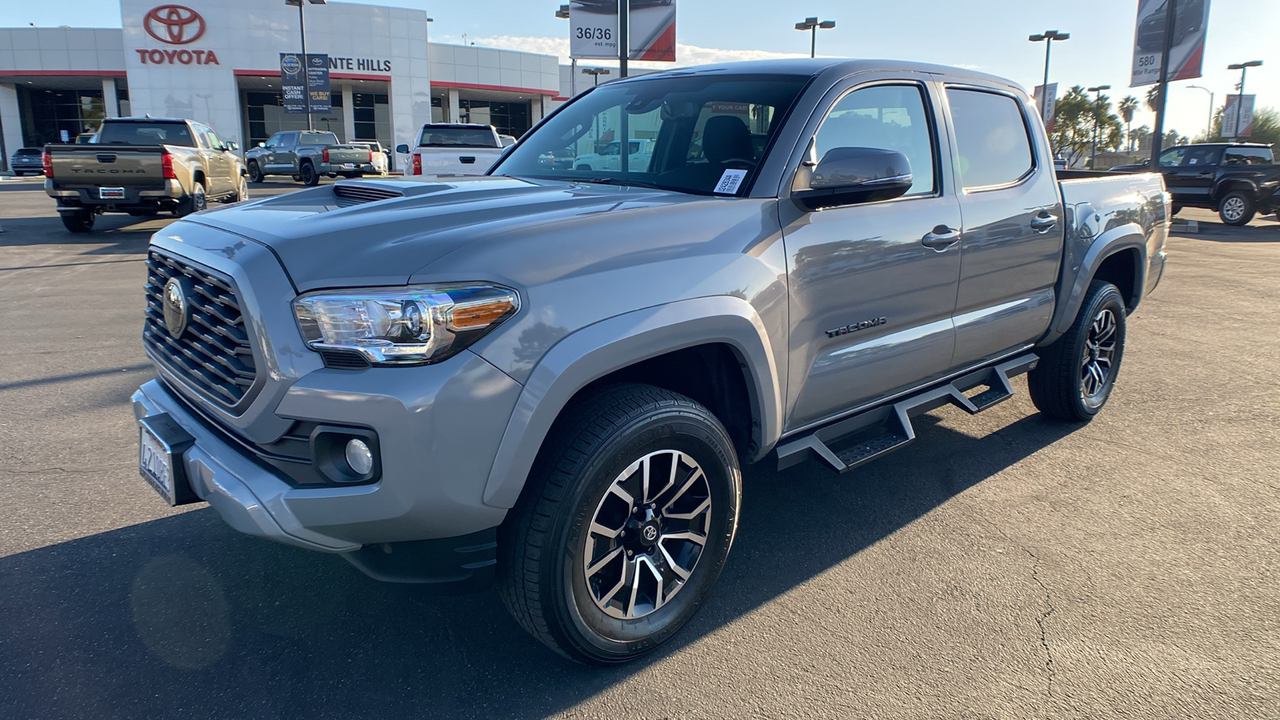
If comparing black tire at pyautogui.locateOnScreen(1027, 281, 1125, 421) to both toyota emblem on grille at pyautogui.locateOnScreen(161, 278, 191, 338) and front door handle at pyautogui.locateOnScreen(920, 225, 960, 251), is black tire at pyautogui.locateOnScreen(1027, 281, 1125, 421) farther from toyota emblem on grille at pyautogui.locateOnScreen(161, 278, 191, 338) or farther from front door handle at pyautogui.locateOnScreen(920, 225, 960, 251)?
toyota emblem on grille at pyautogui.locateOnScreen(161, 278, 191, 338)

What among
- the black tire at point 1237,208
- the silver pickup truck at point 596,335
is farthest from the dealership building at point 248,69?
the silver pickup truck at point 596,335

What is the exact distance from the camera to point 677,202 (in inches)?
112

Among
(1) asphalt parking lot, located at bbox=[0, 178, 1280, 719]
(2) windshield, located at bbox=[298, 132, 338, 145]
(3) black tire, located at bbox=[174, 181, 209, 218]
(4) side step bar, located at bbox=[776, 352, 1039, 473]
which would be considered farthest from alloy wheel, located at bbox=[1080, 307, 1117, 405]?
(2) windshield, located at bbox=[298, 132, 338, 145]

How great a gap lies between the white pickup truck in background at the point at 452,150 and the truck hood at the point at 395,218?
11316 millimetres

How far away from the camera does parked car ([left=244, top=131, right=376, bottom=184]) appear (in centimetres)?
2850

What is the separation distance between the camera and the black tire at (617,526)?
2.39m

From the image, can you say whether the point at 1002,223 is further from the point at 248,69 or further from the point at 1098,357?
the point at 248,69

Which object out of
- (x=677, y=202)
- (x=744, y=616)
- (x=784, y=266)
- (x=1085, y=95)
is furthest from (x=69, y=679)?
(x=1085, y=95)

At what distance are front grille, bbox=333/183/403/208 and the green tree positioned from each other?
6560 cm

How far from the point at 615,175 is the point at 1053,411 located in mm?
3158

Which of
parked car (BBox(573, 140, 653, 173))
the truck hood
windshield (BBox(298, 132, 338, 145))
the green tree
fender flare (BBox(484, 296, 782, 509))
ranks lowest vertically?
fender flare (BBox(484, 296, 782, 509))

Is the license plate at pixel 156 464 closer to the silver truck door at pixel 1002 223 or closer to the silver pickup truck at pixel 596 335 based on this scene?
the silver pickup truck at pixel 596 335

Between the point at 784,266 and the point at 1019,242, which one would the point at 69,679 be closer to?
A: the point at 784,266

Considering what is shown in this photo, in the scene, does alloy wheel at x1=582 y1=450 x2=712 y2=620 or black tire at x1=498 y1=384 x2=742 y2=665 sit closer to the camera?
black tire at x1=498 y1=384 x2=742 y2=665
